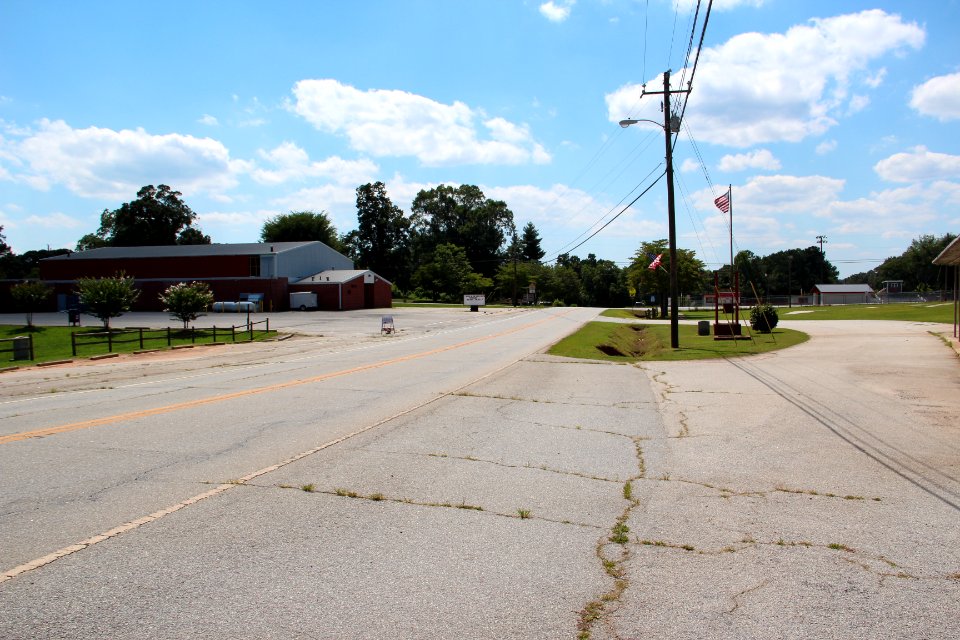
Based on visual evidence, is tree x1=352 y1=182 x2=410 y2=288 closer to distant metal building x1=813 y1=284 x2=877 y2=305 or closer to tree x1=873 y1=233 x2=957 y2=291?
distant metal building x1=813 y1=284 x2=877 y2=305

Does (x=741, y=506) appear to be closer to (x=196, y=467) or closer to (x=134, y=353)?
(x=196, y=467)

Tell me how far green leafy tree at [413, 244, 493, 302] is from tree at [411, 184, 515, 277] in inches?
867

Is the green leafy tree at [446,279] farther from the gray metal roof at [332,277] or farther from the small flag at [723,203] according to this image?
the small flag at [723,203]

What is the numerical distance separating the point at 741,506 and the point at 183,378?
14710 mm

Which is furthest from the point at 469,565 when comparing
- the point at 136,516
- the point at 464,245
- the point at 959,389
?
the point at 464,245

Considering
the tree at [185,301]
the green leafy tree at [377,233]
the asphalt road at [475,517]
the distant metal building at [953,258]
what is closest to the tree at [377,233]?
the green leafy tree at [377,233]

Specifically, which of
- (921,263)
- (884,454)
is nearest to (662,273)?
(884,454)

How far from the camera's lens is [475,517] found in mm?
5617

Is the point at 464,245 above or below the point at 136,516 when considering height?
above

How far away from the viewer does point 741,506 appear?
6211mm

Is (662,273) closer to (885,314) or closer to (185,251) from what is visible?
(885,314)

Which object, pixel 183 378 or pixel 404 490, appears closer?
pixel 404 490

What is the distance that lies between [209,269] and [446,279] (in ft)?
148

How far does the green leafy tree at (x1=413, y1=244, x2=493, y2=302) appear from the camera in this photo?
4230 inches
